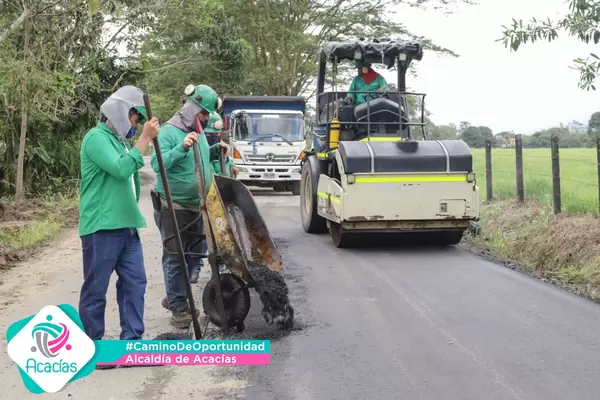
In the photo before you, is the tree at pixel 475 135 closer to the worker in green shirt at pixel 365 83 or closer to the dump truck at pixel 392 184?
the worker in green shirt at pixel 365 83

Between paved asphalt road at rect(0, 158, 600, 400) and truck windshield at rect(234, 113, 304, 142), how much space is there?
11269 mm

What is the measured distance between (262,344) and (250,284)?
0.54 m

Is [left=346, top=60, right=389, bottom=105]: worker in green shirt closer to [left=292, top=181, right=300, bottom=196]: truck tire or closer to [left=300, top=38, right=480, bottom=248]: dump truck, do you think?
[left=300, top=38, right=480, bottom=248]: dump truck

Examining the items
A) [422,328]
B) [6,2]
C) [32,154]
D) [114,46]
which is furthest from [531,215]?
[114,46]

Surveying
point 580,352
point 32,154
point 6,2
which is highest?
point 6,2

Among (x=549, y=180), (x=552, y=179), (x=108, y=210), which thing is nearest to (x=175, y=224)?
(x=108, y=210)

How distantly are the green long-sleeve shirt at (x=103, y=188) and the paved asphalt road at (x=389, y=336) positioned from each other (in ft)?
3.45

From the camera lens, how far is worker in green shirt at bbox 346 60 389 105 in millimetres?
11711

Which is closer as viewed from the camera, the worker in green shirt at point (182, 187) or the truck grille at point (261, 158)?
the worker in green shirt at point (182, 187)

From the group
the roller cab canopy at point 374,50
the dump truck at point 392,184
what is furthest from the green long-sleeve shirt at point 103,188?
the roller cab canopy at point 374,50

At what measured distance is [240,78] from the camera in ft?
94.5

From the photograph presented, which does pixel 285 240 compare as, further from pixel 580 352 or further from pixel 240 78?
pixel 240 78

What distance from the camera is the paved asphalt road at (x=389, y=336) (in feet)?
16.3

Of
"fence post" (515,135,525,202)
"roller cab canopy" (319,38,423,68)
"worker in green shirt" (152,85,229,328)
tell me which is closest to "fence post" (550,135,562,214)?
"fence post" (515,135,525,202)
